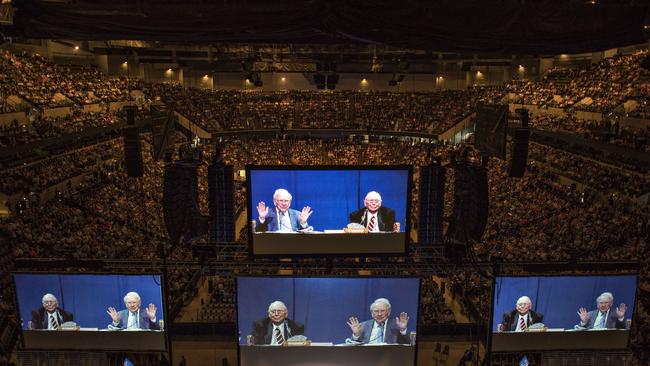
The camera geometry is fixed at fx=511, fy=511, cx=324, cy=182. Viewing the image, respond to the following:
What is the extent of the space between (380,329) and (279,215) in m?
2.42

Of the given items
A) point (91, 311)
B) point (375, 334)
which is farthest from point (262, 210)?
point (91, 311)

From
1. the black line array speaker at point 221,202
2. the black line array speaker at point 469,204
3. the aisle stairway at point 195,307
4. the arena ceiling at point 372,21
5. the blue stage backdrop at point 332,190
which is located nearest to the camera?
the arena ceiling at point 372,21

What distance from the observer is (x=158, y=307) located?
26.6 feet

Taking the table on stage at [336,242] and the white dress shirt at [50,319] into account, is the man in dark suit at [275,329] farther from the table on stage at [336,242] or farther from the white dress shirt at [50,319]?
the white dress shirt at [50,319]

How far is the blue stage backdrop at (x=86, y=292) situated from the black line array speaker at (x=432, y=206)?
4506 millimetres

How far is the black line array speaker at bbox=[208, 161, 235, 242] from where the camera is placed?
8.87m

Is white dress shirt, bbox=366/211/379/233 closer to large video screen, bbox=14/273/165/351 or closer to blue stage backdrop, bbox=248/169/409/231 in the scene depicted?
blue stage backdrop, bbox=248/169/409/231

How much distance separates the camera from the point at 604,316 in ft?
27.5

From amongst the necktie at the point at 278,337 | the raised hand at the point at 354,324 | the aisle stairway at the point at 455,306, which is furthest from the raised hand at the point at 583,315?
the necktie at the point at 278,337

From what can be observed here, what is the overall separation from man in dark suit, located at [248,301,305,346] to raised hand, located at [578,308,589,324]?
4.55 meters

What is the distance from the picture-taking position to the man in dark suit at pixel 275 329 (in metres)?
8.09

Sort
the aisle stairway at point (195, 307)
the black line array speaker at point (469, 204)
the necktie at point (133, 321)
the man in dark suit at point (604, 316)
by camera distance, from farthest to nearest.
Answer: the aisle stairway at point (195, 307), the man in dark suit at point (604, 316), the necktie at point (133, 321), the black line array speaker at point (469, 204)

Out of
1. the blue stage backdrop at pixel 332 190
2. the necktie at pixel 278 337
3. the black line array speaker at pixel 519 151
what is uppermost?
the black line array speaker at pixel 519 151

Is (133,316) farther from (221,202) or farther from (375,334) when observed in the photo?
(375,334)
